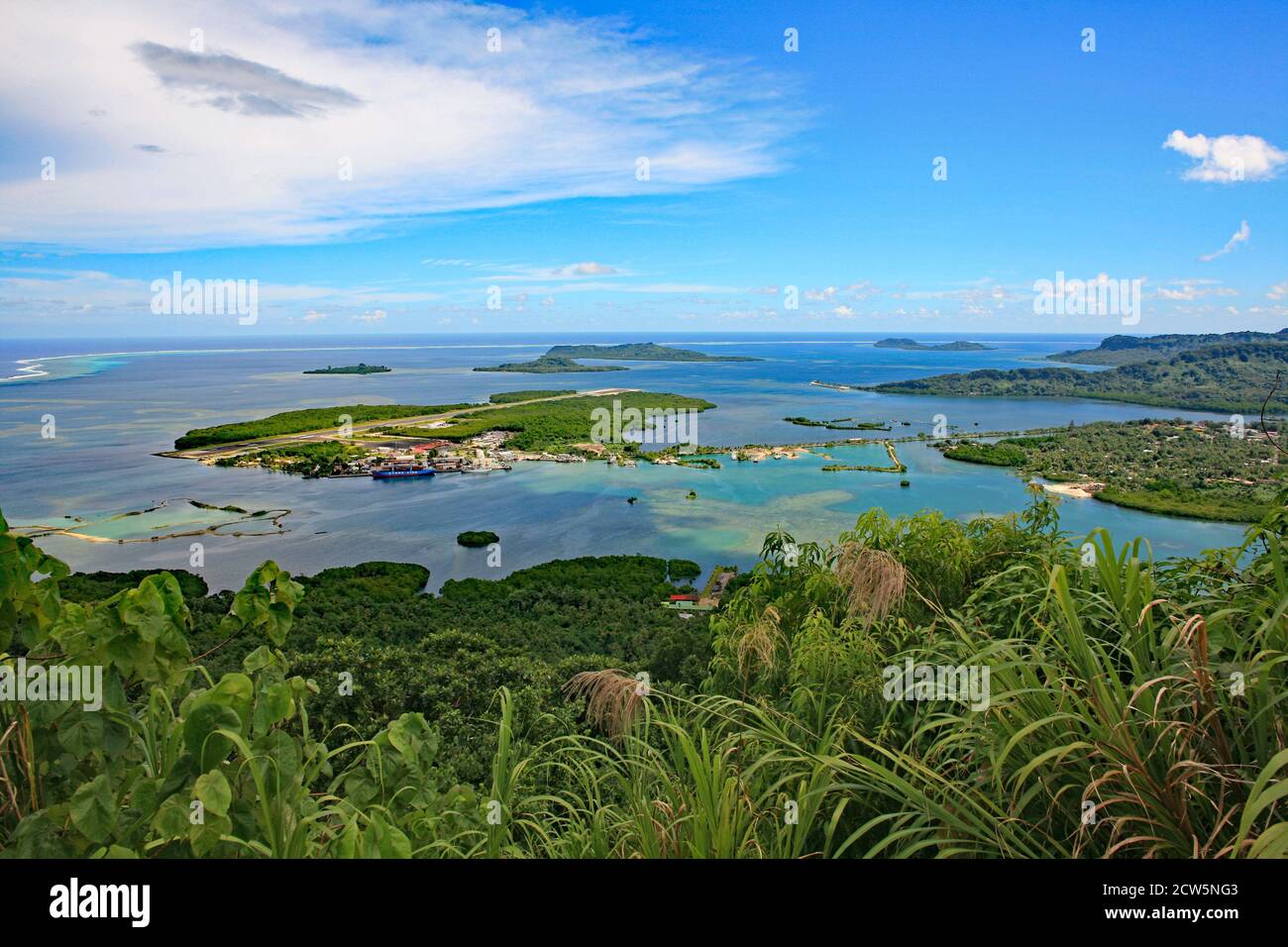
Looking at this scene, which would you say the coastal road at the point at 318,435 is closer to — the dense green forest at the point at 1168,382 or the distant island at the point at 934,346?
the dense green forest at the point at 1168,382

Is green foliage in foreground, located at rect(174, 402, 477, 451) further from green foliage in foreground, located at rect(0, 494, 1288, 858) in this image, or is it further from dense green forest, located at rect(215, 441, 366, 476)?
green foliage in foreground, located at rect(0, 494, 1288, 858)

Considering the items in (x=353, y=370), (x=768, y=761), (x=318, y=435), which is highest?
(x=353, y=370)

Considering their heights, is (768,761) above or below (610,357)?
below

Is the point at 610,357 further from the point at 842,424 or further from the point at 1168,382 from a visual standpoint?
the point at 1168,382

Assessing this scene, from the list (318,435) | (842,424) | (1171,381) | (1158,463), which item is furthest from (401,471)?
(1171,381)

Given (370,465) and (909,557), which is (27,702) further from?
(370,465)

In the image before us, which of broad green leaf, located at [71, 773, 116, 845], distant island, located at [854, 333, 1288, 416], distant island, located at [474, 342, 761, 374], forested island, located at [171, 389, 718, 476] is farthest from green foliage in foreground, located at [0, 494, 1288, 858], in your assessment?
distant island, located at [474, 342, 761, 374]
